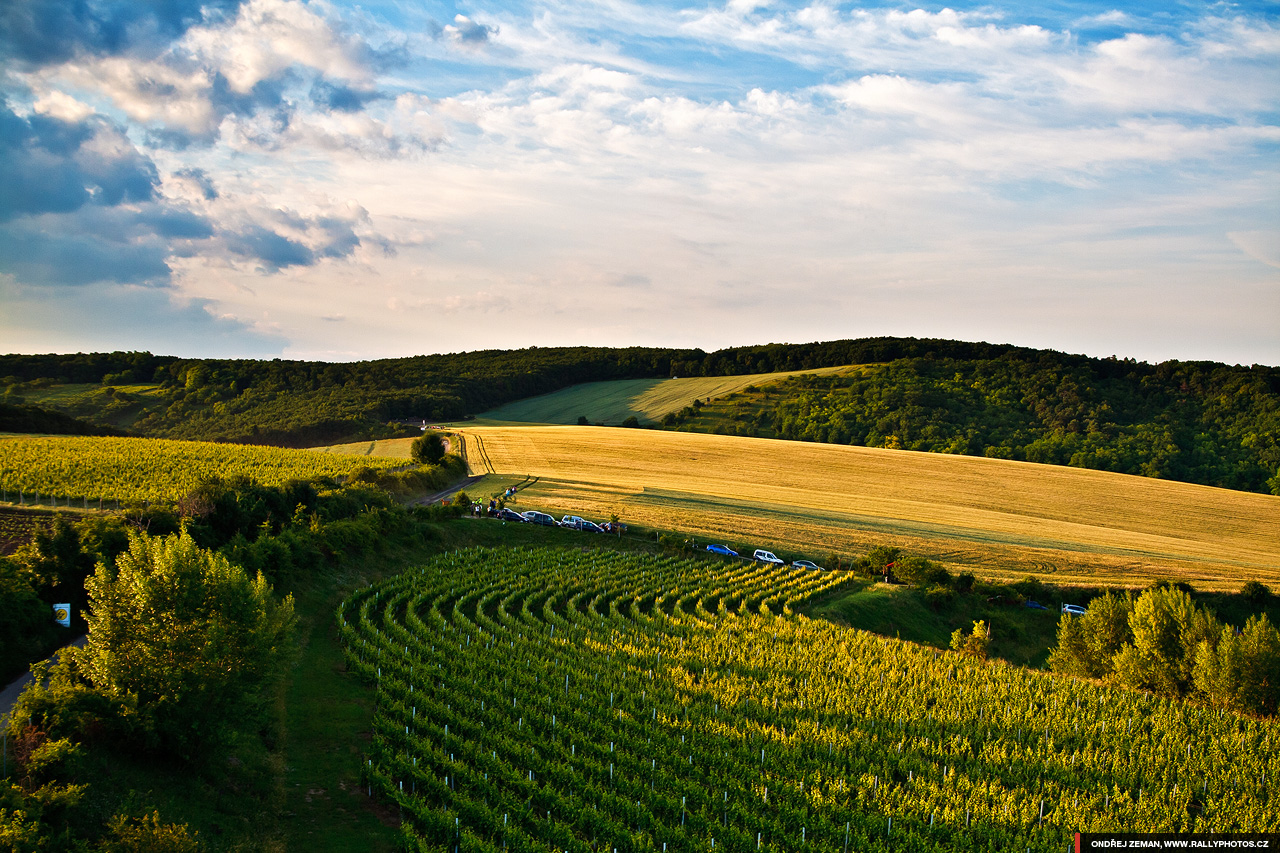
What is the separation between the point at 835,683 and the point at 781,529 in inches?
1235

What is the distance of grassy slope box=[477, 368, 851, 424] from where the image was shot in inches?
5157

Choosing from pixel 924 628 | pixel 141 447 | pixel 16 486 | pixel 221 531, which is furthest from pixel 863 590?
pixel 141 447

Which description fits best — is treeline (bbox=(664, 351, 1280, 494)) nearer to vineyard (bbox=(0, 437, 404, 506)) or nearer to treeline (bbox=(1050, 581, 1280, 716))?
treeline (bbox=(1050, 581, 1280, 716))

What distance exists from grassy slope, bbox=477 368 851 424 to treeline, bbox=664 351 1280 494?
23.9 ft

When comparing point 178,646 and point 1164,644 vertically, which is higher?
point 178,646

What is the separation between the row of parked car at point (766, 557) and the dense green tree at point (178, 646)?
38.6 meters

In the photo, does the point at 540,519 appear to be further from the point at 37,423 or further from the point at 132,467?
the point at 37,423

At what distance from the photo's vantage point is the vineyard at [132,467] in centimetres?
5409

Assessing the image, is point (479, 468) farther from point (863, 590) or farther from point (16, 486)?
point (863, 590)

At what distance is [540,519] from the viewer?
61062 mm

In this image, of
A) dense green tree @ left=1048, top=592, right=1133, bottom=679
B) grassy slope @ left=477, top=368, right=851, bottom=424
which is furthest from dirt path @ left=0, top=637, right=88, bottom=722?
grassy slope @ left=477, top=368, right=851, bottom=424

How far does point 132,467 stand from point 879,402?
9849 centimetres

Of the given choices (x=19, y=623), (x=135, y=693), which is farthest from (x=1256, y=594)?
(x=19, y=623)

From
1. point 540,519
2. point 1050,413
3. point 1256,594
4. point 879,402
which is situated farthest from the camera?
point 879,402
